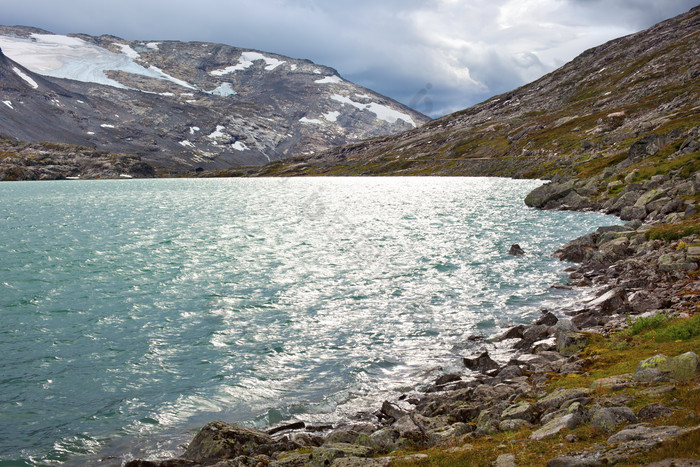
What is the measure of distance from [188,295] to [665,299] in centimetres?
3071

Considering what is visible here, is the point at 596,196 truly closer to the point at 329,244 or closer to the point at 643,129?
the point at 329,244

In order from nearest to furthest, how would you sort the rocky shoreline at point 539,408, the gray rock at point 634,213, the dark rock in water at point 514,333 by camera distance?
the rocky shoreline at point 539,408 → the dark rock in water at point 514,333 → the gray rock at point 634,213

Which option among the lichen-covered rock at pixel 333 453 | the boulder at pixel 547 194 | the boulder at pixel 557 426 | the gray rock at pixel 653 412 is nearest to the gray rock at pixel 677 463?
the gray rock at pixel 653 412

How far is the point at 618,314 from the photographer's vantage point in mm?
24125

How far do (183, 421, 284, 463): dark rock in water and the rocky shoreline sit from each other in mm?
33

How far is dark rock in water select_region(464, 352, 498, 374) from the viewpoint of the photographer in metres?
20.8

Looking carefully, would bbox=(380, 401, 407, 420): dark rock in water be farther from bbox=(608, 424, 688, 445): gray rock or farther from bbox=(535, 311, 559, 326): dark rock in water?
bbox=(535, 311, 559, 326): dark rock in water

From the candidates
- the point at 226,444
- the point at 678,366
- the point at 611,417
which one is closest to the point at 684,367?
the point at 678,366

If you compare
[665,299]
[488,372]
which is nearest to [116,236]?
[488,372]

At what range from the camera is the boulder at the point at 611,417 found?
1076 centimetres

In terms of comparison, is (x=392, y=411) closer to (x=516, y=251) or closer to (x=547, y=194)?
(x=516, y=251)

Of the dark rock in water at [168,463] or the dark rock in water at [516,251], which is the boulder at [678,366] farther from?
the dark rock in water at [516,251]

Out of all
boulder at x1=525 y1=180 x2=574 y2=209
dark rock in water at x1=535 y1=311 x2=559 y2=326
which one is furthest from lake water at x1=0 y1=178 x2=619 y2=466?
boulder at x1=525 y1=180 x2=574 y2=209

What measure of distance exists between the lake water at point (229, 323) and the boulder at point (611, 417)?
9566mm
